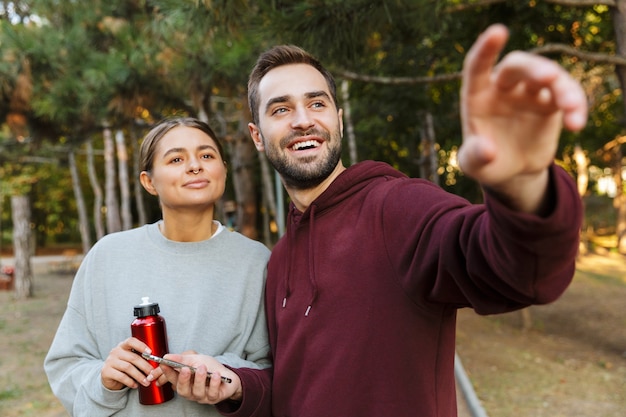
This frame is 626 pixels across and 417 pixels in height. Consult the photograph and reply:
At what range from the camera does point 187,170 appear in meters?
2.04

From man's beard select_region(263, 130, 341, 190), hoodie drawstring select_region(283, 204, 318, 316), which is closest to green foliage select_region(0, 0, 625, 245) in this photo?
man's beard select_region(263, 130, 341, 190)

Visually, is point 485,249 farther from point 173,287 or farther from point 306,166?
point 173,287

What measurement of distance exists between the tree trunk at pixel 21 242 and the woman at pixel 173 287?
13294mm

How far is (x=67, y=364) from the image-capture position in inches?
77.6

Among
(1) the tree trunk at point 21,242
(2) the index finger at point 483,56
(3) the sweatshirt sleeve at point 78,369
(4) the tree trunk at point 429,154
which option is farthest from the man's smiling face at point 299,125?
(1) the tree trunk at point 21,242

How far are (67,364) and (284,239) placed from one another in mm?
872

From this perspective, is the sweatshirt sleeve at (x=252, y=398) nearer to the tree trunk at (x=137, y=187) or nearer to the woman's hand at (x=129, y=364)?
the woman's hand at (x=129, y=364)

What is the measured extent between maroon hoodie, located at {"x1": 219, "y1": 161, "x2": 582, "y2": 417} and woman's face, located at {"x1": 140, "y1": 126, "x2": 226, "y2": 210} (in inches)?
13.7

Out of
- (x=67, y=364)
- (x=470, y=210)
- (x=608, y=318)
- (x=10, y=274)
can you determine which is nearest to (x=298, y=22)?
(x=67, y=364)

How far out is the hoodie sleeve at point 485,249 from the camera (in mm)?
954

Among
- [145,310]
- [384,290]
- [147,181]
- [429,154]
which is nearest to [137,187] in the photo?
[429,154]

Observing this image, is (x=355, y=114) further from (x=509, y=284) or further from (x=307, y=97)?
(x=509, y=284)

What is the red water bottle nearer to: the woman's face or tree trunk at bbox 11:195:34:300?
the woman's face

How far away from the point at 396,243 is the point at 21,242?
47.2 feet
